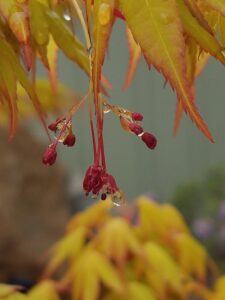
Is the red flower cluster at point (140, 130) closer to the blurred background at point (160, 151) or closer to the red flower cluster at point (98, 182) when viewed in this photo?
the red flower cluster at point (98, 182)

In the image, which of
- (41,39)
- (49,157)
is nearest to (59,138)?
(49,157)

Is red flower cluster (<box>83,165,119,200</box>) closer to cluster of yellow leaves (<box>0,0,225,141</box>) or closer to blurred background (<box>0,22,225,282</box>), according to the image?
cluster of yellow leaves (<box>0,0,225,141</box>)

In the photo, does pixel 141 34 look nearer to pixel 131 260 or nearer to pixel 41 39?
pixel 41 39

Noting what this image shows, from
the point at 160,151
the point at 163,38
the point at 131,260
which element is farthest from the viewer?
the point at 160,151

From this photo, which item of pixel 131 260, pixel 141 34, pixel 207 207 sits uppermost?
pixel 207 207

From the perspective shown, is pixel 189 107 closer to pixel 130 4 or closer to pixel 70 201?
pixel 130 4

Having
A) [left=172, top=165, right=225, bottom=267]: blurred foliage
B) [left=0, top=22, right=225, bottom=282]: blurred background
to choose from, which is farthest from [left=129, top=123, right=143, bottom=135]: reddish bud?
[left=172, top=165, right=225, bottom=267]: blurred foliage

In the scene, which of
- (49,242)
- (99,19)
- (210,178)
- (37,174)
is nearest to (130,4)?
(99,19)
